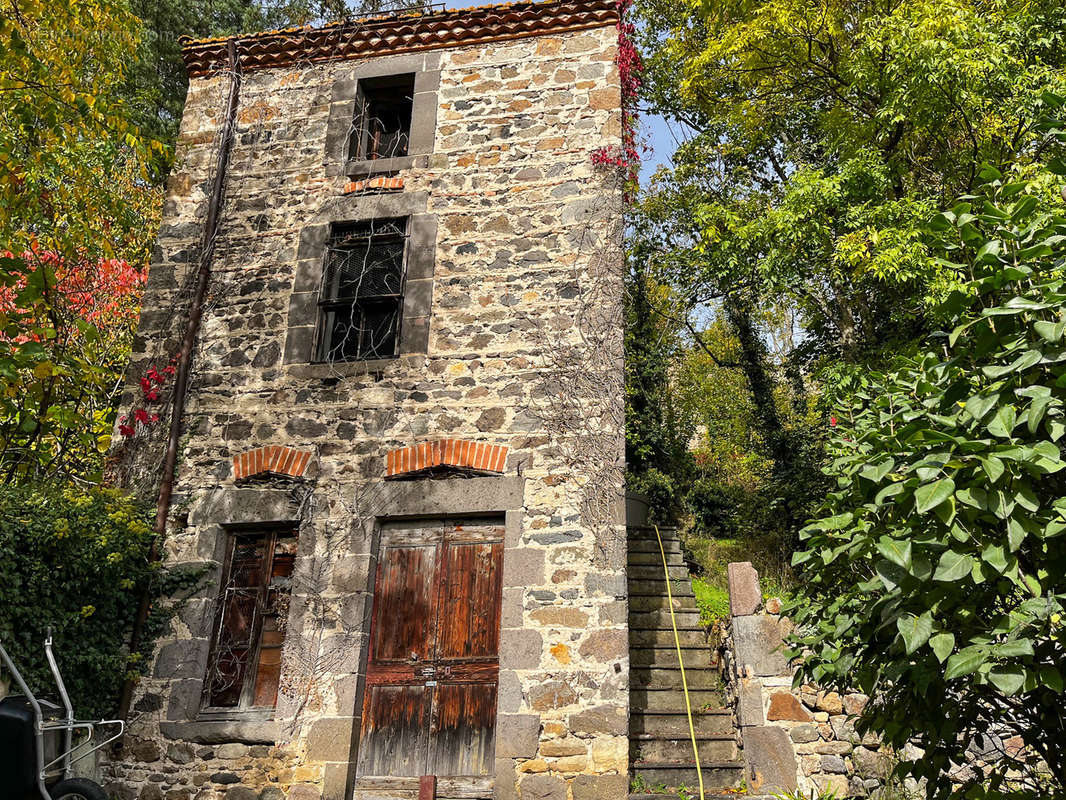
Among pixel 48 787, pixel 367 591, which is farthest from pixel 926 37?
pixel 48 787

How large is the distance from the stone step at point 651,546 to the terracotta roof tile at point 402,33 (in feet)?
17.1

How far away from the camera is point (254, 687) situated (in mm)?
6199

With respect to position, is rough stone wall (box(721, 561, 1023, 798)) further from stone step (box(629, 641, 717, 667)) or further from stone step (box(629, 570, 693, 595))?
stone step (box(629, 570, 693, 595))

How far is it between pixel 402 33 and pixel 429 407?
12.8 ft

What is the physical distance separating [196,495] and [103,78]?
3.70 metres

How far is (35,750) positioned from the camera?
15.9 feet

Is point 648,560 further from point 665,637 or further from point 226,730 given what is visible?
point 226,730

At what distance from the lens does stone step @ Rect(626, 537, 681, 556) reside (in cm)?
845

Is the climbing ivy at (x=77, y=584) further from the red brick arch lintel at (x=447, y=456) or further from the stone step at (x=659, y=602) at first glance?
the stone step at (x=659, y=602)

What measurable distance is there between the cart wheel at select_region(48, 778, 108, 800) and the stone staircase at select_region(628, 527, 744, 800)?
350 cm

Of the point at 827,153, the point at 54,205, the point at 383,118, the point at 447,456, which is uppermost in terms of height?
the point at 827,153

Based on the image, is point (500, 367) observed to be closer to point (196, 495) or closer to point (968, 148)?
point (196, 495)

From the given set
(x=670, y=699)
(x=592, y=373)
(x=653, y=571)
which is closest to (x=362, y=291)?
(x=592, y=373)

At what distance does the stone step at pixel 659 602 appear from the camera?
753cm
